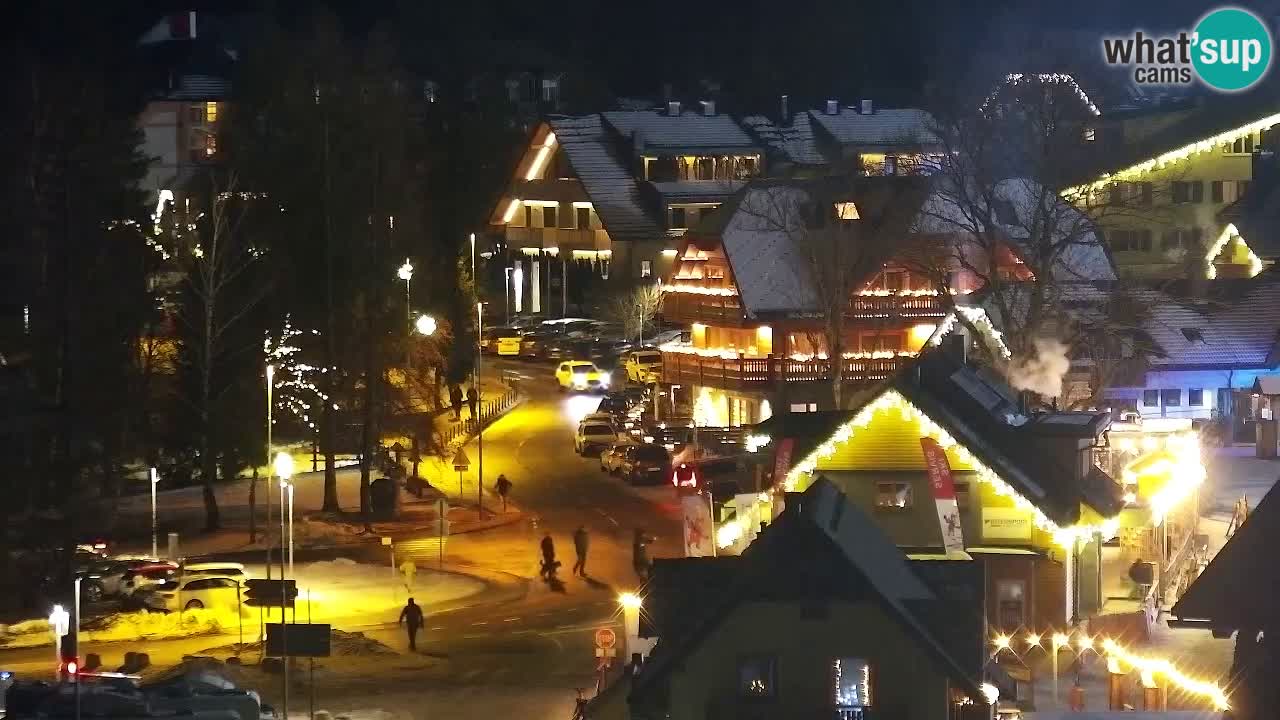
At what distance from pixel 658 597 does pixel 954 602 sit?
312cm

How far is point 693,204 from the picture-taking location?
95.4 meters

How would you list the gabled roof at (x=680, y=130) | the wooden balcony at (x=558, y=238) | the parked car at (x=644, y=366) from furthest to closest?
the gabled roof at (x=680, y=130) < the wooden balcony at (x=558, y=238) < the parked car at (x=644, y=366)

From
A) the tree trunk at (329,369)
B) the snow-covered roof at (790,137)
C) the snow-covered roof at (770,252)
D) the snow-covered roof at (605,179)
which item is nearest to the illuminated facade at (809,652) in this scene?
the tree trunk at (329,369)

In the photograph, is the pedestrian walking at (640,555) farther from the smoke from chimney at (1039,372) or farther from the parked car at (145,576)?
the smoke from chimney at (1039,372)

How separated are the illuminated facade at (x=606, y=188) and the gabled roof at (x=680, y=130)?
41 millimetres

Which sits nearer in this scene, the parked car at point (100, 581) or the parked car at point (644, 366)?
the parked car at point (100, 581)

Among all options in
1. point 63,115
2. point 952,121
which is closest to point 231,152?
point 63,115

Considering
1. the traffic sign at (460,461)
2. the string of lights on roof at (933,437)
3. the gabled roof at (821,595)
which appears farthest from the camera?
the traffic sign at (460,461)

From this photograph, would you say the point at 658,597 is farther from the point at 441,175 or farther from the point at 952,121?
the point at 441,175

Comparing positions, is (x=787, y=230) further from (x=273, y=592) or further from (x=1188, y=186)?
(x=273, y=592)

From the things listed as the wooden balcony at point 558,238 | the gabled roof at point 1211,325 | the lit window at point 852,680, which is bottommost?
the lit window at point 852,680

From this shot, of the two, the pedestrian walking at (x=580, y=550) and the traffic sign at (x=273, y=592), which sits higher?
the traffic sign at (x=273, y=592)

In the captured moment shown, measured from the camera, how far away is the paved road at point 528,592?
35125 millimetres

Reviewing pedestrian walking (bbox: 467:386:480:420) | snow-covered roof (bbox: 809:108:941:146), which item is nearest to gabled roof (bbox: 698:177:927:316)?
pedestrian walking (bbox: 467:386:480:420)
